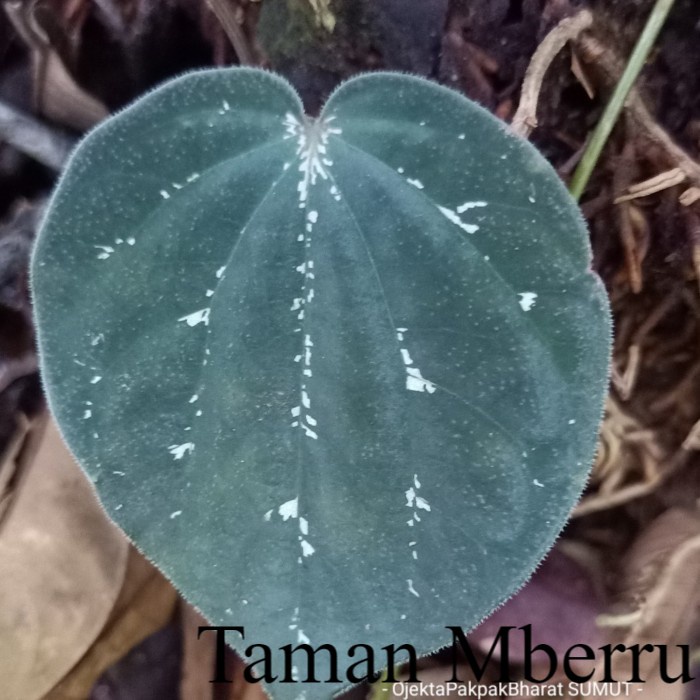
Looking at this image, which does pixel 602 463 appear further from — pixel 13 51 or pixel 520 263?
pixel 13 51

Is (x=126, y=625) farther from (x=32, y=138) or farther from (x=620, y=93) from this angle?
(x=620, y=93)

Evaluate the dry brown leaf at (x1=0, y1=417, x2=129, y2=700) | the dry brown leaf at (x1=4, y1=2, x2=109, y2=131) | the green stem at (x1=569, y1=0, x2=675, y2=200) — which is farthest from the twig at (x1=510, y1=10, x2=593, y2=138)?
the dry brown leaf at (x1=0, y1=417, x2=129, y2=700)

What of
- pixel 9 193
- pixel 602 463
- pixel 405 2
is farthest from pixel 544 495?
pixel 9 193

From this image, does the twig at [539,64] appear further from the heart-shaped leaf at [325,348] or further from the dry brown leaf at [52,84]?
the dry brown leaf at [52,84]

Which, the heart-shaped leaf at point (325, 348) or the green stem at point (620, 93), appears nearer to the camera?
the heart-shaped leaf at point (325, 348)

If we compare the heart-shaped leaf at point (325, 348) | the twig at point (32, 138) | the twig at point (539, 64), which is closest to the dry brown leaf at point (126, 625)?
the heart-shaped leaf at point (325, 348)

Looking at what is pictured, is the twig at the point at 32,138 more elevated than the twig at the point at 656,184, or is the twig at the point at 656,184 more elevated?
the twig at the point at 656,184
